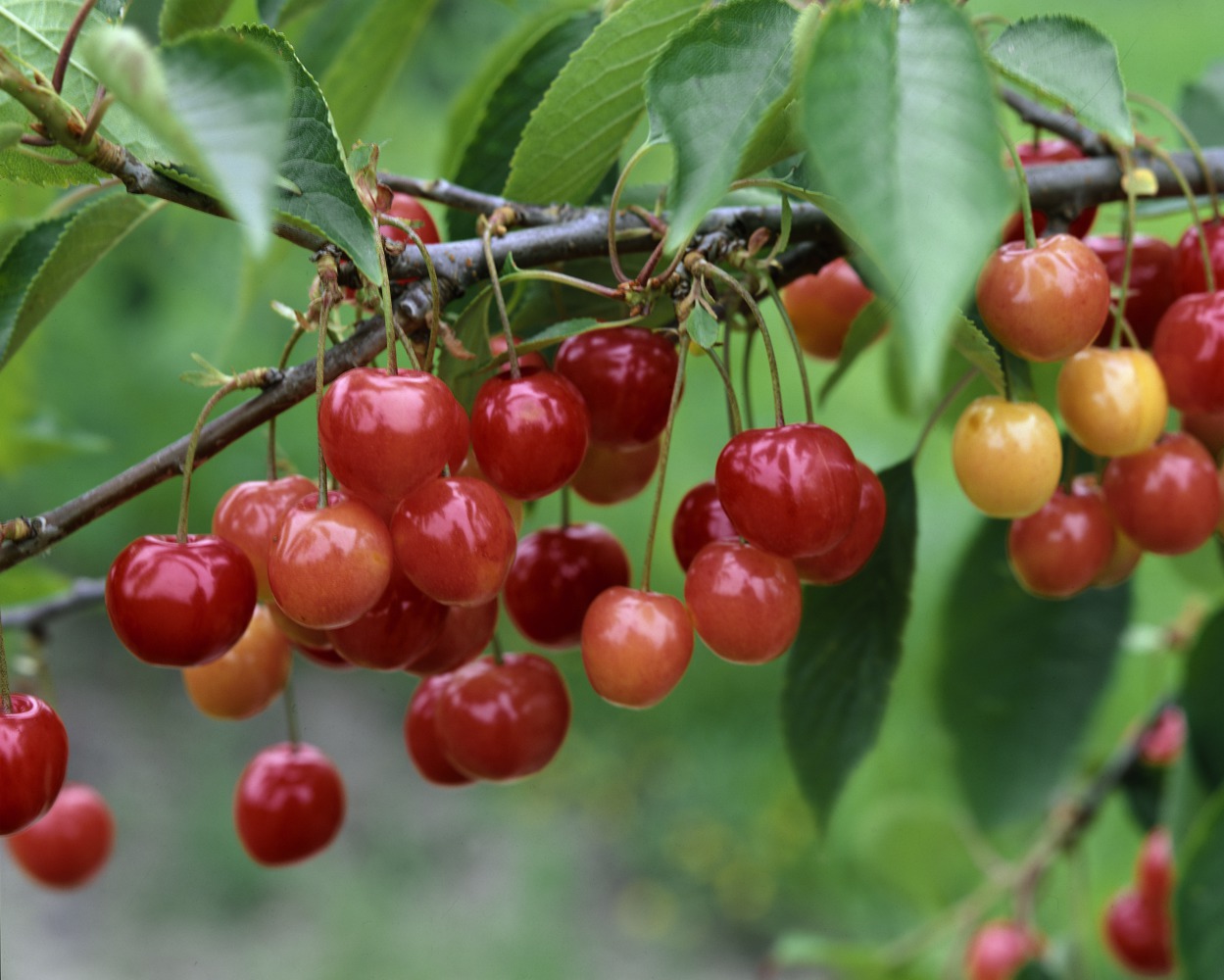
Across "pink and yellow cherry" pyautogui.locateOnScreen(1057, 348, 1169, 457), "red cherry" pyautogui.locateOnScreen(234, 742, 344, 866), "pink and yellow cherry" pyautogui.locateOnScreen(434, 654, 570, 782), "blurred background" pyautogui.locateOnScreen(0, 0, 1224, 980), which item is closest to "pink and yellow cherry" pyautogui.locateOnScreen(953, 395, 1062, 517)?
"pink and yellow cherry" pyautogui.locateOnScreen(1057, 348, 1169, 457)

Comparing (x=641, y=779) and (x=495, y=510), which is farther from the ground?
(x=495, y=510)

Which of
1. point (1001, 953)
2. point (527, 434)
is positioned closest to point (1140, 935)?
point (1001, 953)

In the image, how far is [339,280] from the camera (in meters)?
0.56

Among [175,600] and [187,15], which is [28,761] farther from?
[187,15]

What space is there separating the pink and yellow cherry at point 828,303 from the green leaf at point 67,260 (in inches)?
16.4

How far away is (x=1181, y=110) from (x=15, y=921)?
283cm

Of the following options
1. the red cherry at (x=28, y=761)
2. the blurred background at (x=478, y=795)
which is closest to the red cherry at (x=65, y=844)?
the red cherry at (x=28, y=761)

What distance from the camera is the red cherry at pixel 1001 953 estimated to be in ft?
3.86

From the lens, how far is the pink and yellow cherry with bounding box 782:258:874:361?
2.68ft

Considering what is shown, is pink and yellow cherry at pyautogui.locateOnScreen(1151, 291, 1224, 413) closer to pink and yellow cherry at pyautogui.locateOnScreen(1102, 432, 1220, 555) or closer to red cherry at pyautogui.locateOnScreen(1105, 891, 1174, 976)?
pink and yellow cherry at pyautogui.locateOnScreen(1102, 432, 1220, 555)

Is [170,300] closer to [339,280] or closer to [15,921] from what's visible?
[15,921]

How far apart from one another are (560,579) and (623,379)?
136 millimetres

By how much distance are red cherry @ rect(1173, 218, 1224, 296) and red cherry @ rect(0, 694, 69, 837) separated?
0.64m

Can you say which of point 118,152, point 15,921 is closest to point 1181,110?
point 118,152
